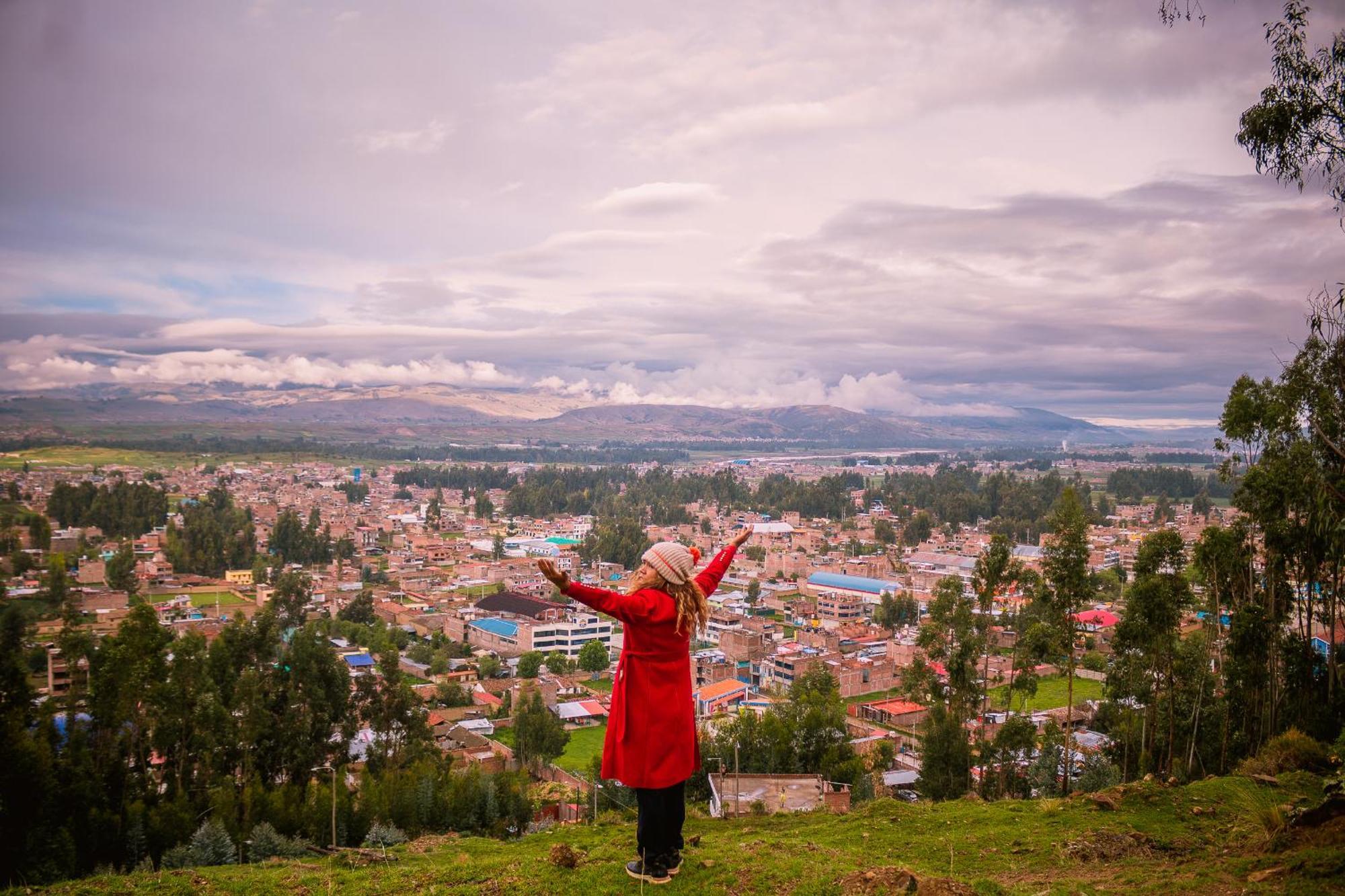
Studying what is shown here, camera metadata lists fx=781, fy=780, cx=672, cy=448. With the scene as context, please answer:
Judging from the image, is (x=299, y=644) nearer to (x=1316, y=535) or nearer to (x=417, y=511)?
(x=1316, y=535)

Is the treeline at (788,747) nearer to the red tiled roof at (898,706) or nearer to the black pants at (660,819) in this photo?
the black pants at (660,819)

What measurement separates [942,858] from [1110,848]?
118cm

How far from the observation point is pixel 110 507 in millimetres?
41750

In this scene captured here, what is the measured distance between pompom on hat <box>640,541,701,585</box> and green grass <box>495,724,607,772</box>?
677 inches

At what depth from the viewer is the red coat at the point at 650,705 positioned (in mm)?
3867

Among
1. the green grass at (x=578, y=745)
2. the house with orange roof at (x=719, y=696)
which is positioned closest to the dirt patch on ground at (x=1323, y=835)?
the green grass at (x=578, y=745)

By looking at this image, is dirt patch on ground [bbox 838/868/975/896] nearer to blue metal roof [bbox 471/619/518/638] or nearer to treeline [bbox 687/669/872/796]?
treeline [bbox 687/669/872/796]

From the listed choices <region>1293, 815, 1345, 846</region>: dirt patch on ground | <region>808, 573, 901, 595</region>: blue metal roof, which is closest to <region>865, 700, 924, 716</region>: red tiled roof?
<region>808, 573, 901, 595</region>: blue metal roof

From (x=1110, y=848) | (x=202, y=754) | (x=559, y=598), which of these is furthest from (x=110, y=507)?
(x=1110, y=848)

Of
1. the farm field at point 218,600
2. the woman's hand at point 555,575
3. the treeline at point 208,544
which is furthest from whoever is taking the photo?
the treeline at point 208,544

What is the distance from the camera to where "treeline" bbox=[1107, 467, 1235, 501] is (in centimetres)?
8456

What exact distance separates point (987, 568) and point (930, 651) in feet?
5.83

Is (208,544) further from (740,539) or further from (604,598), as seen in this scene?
(604,598)

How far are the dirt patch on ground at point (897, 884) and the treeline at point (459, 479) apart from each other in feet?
291
